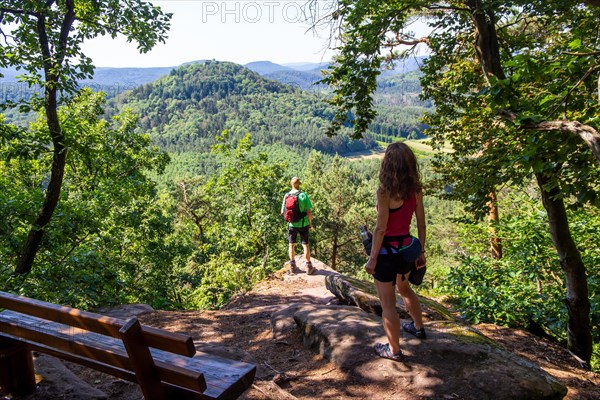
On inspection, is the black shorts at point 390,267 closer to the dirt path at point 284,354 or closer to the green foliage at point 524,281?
the dirt path at point 284,354

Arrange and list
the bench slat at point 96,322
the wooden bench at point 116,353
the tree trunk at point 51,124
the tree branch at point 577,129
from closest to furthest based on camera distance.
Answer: the bench slat at point 96,322
the wooden bench at point 116,353
the tree branch at point 577,129
the tree trunk at point 51,124

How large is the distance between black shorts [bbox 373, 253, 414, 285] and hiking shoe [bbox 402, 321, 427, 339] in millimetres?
886

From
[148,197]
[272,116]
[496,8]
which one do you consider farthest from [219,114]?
[496,8]

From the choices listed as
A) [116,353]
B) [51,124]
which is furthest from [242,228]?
[116,353]

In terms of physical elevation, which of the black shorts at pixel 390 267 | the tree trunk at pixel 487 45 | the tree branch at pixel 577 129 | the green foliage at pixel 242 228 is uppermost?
the tree trunk at pixel 487 45

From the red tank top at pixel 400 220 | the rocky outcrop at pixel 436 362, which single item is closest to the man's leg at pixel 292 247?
the rocky outcrop at pixel 436 362

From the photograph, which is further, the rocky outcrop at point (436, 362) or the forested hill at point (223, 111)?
the forested hill at point (223, 111)

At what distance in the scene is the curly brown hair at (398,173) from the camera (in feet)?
10.7

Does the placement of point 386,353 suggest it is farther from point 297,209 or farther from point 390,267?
point 297,209

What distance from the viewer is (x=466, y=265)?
7324 millimetres

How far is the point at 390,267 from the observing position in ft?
11.3

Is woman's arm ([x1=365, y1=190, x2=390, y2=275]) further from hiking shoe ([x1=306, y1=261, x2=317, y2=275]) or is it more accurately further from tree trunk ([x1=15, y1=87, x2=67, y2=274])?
tree trunk ([x1=15, y1=87, x2=67, y2=274])

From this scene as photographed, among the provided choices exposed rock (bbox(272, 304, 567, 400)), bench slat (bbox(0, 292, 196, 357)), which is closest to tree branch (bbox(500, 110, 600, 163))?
exposed rock (bbox(272, 304, 567, 400))

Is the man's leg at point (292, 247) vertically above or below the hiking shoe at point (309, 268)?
above
